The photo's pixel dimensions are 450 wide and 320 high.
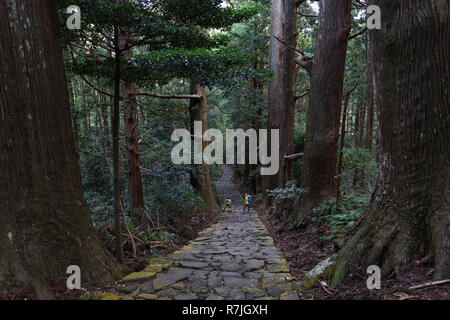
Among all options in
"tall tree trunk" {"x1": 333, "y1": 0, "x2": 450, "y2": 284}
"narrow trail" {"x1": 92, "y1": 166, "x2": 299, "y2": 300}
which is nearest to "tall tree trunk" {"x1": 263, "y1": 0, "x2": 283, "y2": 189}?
"narrow trail" {"x1": 92, "y1": 166, "x2": 299, "y2": 300}

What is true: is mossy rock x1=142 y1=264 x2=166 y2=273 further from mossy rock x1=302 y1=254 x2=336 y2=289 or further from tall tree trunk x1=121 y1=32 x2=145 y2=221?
tall tree trunk x1=121 y1=32 x2=145 y2=221

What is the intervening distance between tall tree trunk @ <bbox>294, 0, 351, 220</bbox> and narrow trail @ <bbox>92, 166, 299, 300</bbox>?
207cm

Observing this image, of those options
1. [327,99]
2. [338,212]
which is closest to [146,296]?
[338,212]

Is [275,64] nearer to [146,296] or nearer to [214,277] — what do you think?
[214,277]

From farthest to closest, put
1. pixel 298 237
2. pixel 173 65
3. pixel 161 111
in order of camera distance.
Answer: pixel 161 111
pixel 298 237
pixel 173 65

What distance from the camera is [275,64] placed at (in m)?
12.8

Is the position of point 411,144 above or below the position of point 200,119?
below

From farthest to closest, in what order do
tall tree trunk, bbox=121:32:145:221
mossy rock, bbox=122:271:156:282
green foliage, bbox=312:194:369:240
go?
tall tree trunk, bbox=121:32:145:221
green foliage, bbox=312:194:369:240
mossy rock, bbox=122:271:156:282

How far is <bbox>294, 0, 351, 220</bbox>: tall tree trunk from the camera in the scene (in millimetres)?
6293

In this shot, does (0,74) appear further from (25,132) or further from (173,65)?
(173,65)

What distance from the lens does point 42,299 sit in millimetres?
2559

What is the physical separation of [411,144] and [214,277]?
2.81 m

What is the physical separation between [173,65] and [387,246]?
11.6 feet
